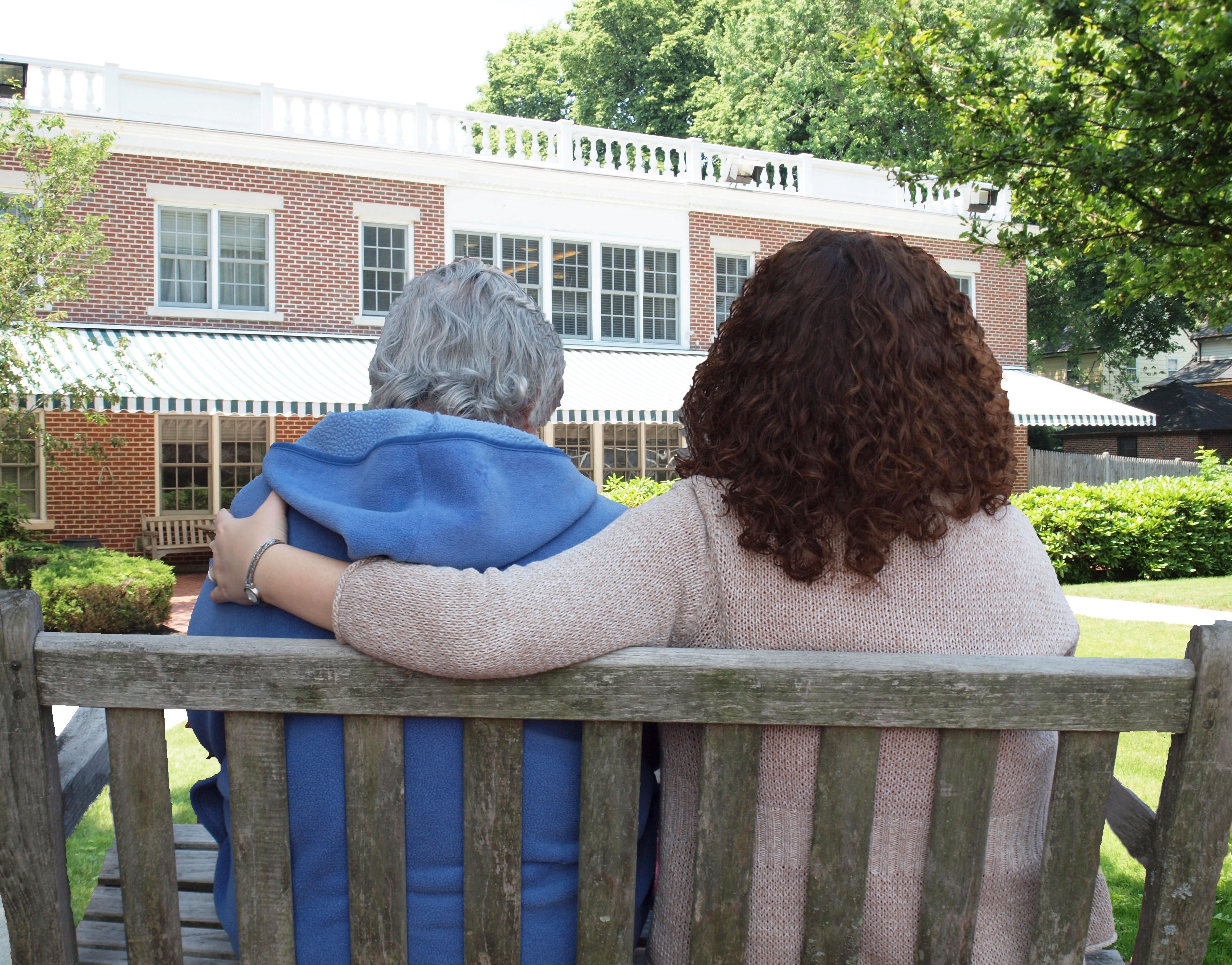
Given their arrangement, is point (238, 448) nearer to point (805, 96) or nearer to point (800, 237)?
point (800, 237)

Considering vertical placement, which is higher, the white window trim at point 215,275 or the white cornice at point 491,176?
the white cornice at point 491,176

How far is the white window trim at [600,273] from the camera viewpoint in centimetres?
1638

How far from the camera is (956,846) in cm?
151

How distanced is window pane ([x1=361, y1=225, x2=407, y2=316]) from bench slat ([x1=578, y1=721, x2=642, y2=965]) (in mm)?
14819

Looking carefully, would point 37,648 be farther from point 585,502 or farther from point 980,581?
point 980,581

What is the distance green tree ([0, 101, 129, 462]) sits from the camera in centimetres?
1004

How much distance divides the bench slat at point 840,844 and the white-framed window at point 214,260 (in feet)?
48.2

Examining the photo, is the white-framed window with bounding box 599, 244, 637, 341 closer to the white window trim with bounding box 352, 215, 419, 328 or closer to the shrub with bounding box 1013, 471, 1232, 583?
the white window trim with bounding box 352, 215, 419, 328

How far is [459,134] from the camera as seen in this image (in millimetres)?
16266

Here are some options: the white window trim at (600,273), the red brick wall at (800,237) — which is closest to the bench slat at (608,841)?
the white window trim at (600,273)

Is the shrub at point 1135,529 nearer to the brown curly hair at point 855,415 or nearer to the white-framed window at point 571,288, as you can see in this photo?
the white-framed window at point 571,288

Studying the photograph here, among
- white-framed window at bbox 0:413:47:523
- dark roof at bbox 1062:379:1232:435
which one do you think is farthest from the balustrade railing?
dark roof at bbox 1062:379:1232:435

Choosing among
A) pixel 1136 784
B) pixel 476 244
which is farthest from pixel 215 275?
pixel 1136 784

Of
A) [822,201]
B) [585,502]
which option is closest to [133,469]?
[822,201]
